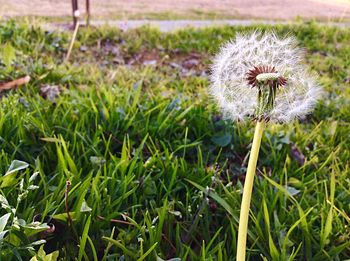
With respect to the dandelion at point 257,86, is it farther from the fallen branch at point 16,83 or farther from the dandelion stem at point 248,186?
the fallen branch at point 16,83

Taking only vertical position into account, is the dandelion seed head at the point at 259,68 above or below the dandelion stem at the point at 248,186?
above

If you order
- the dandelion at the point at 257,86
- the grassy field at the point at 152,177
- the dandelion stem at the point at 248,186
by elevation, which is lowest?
the grassy field at the point at 152,177

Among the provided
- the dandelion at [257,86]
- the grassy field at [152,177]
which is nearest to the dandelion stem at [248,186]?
the dandelion at [257,86]

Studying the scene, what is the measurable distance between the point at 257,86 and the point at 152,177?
97cm

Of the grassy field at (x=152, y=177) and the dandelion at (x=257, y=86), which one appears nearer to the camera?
the dandelion at (x=257, y=86)

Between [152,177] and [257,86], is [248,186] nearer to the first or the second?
[257,86]

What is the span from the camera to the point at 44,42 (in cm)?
443

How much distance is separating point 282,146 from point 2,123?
4.02 feet

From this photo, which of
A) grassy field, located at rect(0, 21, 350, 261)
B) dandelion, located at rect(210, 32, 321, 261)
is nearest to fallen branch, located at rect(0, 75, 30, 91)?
grassy field, located at rect(0, 21, 350, 261)

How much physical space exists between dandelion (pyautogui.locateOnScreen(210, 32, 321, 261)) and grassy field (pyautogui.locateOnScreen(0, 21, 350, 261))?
0.44 m

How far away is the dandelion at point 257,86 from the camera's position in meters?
1.12

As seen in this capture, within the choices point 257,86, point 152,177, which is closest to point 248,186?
point 257,86

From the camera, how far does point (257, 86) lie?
3.60 ft

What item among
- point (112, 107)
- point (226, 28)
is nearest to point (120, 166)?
point (112, 107)
